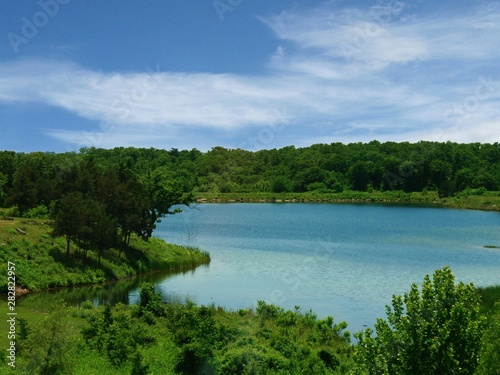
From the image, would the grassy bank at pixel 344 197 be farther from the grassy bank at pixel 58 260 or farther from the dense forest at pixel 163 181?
the grassy bank at pixel 58 260

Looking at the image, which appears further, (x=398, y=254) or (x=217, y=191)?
(x=217, y=191)

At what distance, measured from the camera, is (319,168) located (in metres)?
192

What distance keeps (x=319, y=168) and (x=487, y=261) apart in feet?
450

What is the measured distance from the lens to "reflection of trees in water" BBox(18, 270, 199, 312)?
1371 inches

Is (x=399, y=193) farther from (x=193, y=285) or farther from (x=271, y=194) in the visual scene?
(x=193, y=285)

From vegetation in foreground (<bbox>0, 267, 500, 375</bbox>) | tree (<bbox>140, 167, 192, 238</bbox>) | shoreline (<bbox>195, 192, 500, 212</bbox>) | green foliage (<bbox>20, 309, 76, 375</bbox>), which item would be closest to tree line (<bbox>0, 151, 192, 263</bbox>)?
tree (<bbox>140, 167, 192, 238</bbox>)

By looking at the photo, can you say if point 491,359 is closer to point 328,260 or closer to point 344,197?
point 328,260

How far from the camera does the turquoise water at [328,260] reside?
39.2 metres

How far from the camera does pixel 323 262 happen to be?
55.7 meters

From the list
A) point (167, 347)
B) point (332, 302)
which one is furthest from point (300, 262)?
point (167, 347)

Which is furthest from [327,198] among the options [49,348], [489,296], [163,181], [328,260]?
[49,348]

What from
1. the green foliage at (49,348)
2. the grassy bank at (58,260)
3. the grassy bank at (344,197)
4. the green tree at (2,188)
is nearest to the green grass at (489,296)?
the green foliage at (49,348)

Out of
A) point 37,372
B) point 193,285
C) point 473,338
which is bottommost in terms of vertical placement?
point 193,285

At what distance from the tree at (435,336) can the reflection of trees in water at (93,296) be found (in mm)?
26338
